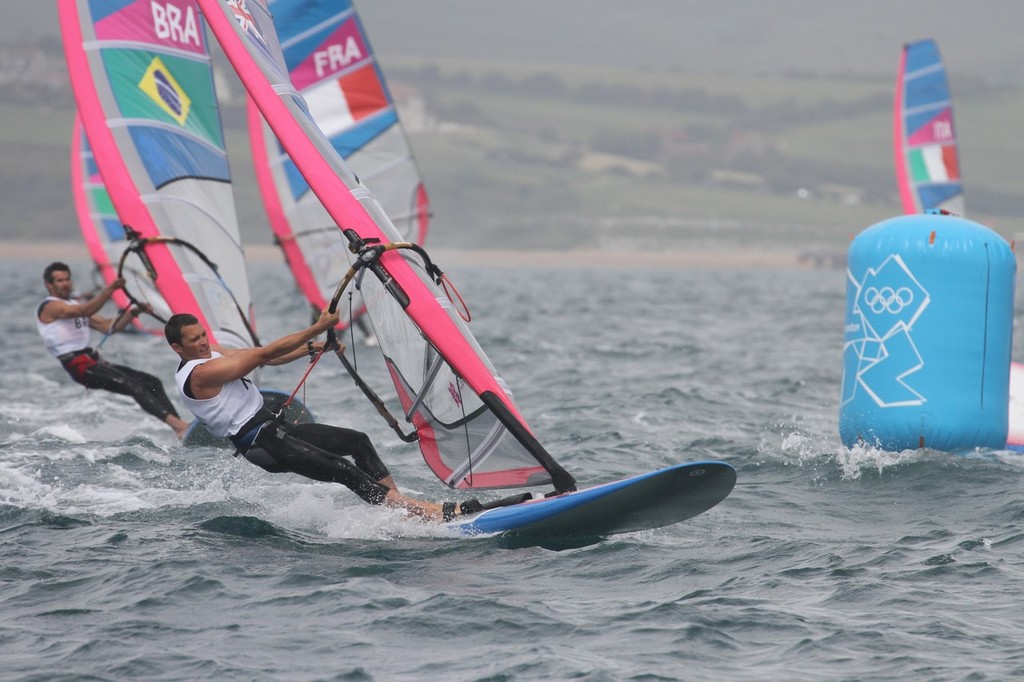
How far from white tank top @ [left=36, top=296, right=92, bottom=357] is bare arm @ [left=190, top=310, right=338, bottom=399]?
4322 millimetres

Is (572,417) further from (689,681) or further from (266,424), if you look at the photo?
(689,681)

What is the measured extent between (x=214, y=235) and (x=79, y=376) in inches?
68.6

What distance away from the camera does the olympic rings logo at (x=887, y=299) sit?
30.5ft

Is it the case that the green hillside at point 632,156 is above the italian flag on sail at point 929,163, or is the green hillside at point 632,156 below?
above

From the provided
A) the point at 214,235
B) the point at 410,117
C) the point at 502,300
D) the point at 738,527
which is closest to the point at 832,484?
the point at 738,527

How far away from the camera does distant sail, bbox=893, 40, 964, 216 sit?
2447 centimetres

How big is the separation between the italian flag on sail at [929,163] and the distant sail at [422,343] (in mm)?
18543

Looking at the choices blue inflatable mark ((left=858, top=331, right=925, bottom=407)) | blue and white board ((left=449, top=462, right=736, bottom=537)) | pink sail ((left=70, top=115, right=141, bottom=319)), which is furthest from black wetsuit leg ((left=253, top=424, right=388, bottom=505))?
pink sail ((left=70, top=115, right=141, bottom=319))

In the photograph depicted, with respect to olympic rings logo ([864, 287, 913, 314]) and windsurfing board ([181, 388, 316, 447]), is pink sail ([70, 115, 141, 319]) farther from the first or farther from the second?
olympic rings logo ([864, 287, 913, 314])

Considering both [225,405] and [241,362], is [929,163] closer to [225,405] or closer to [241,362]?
[225,405]

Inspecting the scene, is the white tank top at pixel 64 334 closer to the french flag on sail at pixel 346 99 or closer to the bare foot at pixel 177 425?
the bare foot at pixel 177 425

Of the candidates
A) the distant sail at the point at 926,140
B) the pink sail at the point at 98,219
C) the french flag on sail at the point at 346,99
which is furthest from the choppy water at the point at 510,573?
the distant sail at the point at 926,140

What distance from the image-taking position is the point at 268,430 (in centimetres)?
788

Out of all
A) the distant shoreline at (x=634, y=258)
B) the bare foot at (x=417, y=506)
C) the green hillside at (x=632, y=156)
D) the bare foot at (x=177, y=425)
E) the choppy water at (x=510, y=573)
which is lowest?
the choppy water at (x=510, y=573)
